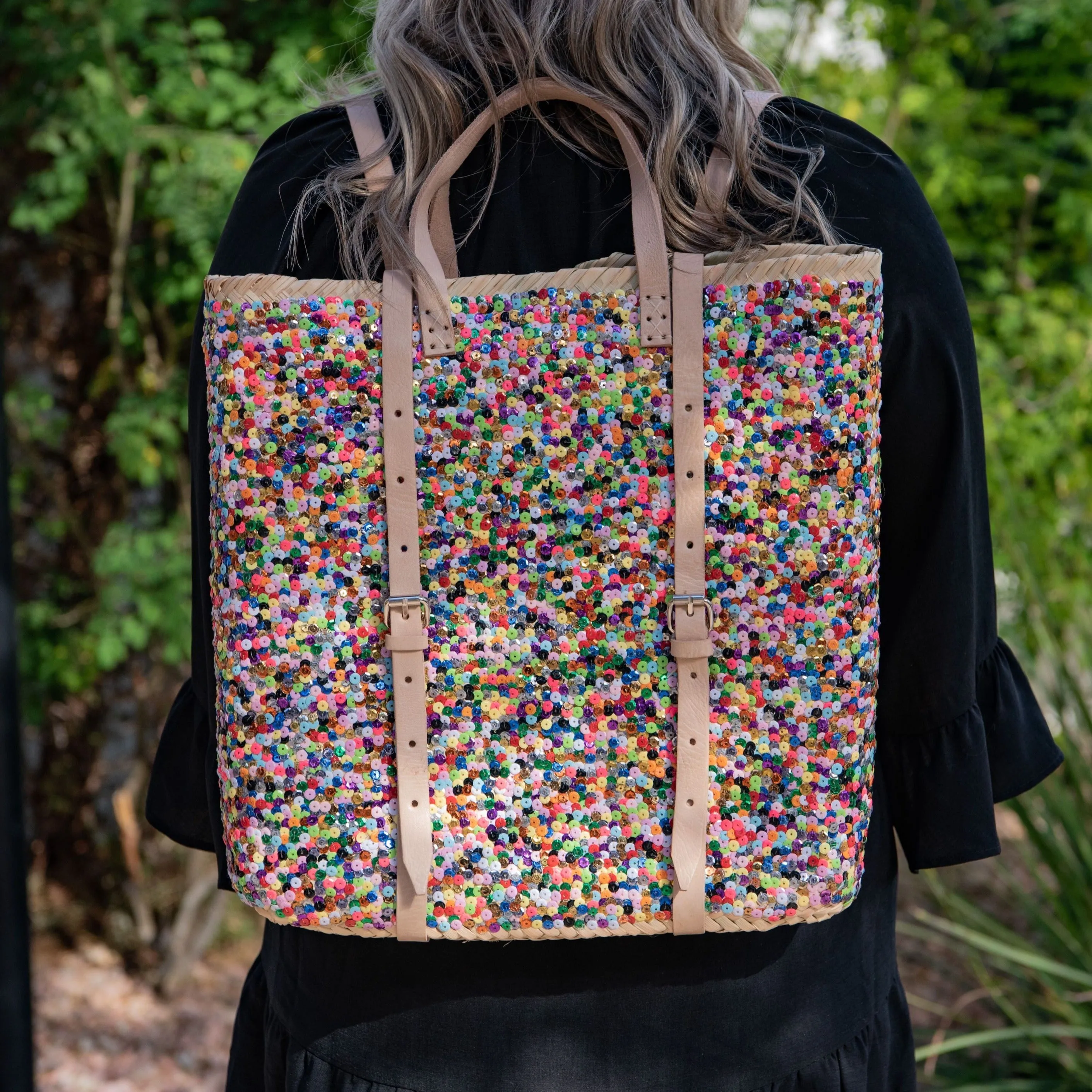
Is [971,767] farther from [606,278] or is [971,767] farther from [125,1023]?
[125,1023]

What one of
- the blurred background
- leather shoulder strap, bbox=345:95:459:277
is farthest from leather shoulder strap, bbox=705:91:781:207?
the blurred background

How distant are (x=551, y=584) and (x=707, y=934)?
0.38 meters

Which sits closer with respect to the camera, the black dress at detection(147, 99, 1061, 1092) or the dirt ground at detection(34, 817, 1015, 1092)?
the black dress at detection(147, 99, 1061, 1092)

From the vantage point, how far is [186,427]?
10.0 feet

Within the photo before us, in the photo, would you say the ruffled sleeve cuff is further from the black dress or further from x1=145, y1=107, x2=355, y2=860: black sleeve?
x1=145, y1=107, x2=355, y2=860: black sleeve

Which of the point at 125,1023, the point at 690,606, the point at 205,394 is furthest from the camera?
the point at 125,1023

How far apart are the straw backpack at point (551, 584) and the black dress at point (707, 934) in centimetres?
10

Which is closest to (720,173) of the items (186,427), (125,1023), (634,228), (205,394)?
(634,228)

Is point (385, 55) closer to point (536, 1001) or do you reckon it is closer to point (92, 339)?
point (536, 1001)

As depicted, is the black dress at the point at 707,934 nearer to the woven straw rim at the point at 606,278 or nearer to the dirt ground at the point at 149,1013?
the woven straw rim at the point at 606,278

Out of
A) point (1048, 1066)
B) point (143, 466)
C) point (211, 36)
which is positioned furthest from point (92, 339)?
point (1048, 1066)

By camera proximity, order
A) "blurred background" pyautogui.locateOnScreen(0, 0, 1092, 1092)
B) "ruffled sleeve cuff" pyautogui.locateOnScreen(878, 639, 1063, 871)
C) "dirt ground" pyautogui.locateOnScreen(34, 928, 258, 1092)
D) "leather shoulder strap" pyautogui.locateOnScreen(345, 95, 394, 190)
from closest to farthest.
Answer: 1. "leather shoulder strap" pyautogui.locateOnScreen(345, 95, 394, 190)
2. "ruffled sleeve cuff" pyautogui.locateOnScreen(878, 639, 1063, 871)
3. "blurred background" pyautogui.locateOnScreen(0, 0, 1092, 1092)
4. "dirt ground" pyautogui.locateOnScreen(34, 928, 258, 1092)

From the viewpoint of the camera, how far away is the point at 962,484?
42.6 inches

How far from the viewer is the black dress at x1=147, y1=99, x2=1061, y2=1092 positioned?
3.46ft
